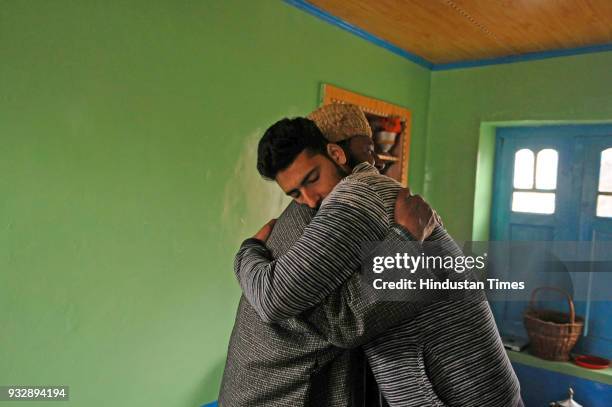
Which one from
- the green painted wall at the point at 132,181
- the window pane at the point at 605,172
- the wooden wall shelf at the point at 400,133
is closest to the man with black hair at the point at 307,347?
the green painted wall at the point at 132,181

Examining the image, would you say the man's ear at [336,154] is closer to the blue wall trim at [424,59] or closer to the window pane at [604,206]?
the blue wall trim at [424,59]

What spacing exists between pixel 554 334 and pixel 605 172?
883 mm

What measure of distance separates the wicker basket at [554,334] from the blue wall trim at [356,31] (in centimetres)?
149

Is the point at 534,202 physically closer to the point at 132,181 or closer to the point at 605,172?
the point at 605,172

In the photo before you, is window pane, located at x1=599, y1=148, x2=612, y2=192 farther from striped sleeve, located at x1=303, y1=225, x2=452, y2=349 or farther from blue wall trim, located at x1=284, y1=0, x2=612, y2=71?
striped sleeve, located at x1=303, y1=225, x2=452, y2=349

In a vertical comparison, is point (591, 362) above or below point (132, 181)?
below

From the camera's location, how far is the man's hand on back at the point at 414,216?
818 millimetres

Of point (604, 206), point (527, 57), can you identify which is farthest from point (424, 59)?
point (604, 206)

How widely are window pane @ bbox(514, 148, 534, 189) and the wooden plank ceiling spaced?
576 mm

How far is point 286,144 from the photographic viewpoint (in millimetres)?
940

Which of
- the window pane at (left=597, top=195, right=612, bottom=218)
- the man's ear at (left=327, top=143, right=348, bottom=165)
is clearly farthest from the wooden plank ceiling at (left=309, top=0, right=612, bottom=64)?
the man's ear at (left=327, top=143, right=348, bottom=165)

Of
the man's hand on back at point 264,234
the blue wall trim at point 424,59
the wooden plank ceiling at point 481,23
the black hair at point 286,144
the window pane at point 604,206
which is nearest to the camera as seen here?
the black hair at point 286,144

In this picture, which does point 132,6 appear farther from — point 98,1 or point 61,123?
point 61,123

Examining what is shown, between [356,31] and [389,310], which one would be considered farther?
[356,31]
